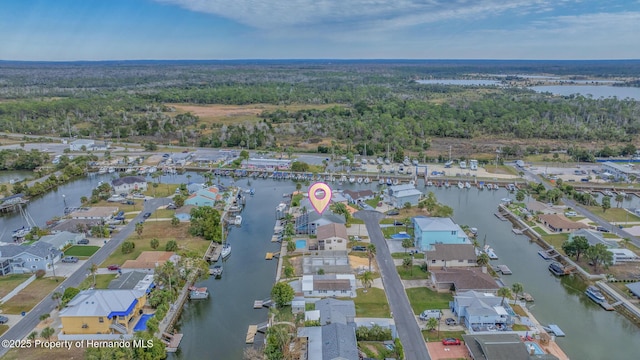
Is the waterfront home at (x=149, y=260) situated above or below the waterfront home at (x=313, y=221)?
below

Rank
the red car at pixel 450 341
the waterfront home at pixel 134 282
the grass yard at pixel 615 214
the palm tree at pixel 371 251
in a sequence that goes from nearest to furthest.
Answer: the red car at pixel 450 341, the waterfront home at pixel 134 282, the palm tree at pixel 371 251, the grass yard at pixel 615 214

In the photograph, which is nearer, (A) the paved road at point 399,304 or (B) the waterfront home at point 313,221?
(A) the paved road at point 399,304

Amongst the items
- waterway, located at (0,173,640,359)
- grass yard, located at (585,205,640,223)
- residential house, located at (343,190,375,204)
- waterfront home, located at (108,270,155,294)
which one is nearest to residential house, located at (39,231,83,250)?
waterway, located at (0,173,640,359)

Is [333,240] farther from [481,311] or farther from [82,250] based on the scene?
[82,250]

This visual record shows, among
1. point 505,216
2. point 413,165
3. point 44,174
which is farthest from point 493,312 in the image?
point 44,174

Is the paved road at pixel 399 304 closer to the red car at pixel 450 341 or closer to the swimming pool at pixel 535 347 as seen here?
the red car at pixel 450 341

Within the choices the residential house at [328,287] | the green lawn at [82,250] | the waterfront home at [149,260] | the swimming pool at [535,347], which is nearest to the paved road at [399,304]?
the residential house at [328,287]

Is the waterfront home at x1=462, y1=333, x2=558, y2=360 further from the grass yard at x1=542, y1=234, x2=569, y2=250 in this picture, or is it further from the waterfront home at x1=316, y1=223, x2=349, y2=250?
the grass yard at x1=542, y1=234, x2=569, y2=250

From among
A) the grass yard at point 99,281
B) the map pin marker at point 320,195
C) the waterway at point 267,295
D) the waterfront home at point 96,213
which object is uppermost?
the map pin marker at point 320,195
